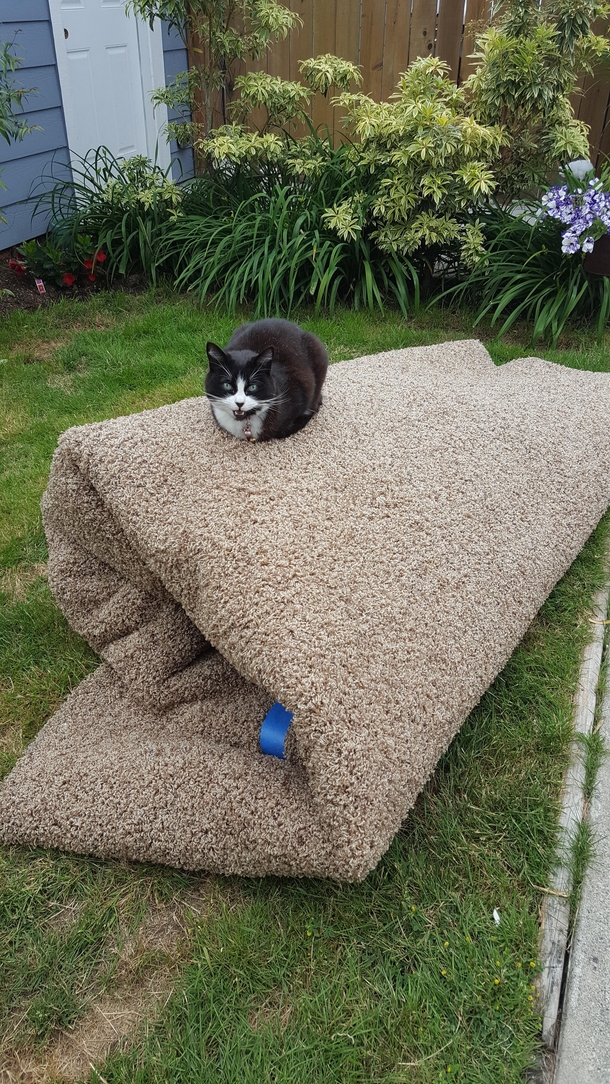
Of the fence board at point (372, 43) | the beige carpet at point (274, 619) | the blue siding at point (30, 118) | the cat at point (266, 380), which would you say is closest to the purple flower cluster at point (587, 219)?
the beige carpet at point (274, 619)

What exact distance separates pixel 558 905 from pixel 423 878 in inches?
10.6

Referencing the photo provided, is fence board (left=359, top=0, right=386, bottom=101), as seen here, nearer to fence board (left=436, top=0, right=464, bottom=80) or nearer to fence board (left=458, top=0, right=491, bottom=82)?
fence board (left=436, top=0, right=464, bottom=80)

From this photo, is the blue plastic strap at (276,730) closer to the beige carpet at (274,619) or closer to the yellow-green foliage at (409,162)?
the beige carpet at (274,619)

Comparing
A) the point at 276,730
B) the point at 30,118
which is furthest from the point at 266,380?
the point at 30,118

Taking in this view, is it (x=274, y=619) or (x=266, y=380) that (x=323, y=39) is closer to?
(x=266, y=380)

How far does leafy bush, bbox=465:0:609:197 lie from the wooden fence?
3.42ft

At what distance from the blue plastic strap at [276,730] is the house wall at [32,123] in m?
4.18

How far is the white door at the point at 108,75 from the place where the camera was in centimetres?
488

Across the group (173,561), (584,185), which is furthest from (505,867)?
(584,185)

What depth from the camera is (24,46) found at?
14.7ft

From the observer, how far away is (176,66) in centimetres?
594

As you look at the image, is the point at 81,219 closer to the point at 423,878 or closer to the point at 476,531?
the point at 476,531

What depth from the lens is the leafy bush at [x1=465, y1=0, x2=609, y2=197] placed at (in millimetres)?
3918

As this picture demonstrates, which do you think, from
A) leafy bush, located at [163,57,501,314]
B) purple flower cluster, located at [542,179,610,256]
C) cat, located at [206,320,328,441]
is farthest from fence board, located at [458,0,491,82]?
cat, located at [206,320,328,441]
